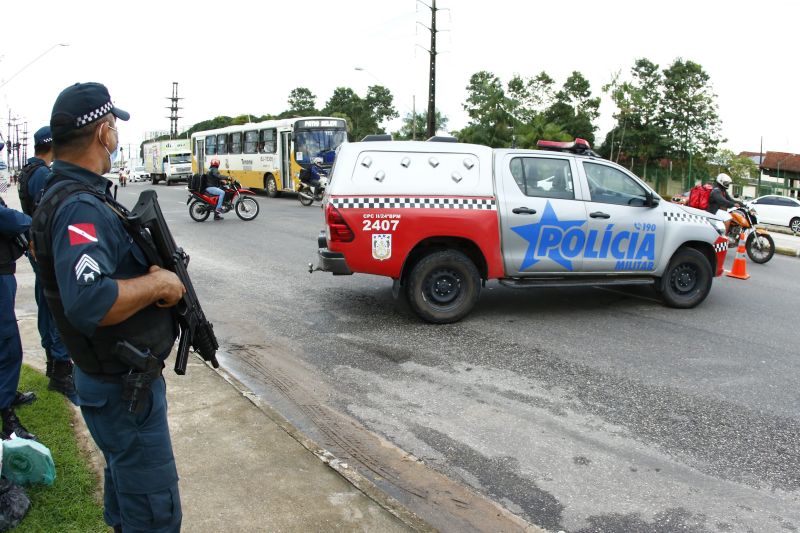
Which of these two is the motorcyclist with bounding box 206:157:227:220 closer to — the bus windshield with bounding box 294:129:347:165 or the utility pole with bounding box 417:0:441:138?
the bus windshield with bounding box 294:129:347:165

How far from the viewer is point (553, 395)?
17.4 feet

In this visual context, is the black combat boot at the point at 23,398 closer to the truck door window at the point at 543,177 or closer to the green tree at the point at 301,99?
the truck door window at the point at 543,177

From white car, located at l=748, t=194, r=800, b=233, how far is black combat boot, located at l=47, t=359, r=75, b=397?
25936 millimetres

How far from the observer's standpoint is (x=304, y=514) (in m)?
3.32

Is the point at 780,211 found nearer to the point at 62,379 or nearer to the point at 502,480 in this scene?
the point at 502,480

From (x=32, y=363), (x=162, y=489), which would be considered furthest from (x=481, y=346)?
(x=162, y=489)

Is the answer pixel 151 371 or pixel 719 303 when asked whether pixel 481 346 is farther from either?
pixel 151 371

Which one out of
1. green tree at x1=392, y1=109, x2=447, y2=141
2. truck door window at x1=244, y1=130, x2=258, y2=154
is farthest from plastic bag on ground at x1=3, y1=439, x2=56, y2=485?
green tree at x1=392, y1=109, x2=447, y2=141

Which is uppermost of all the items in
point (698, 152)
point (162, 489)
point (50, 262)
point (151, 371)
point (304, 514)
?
point (698, 152)

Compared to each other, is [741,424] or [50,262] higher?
[50,262]

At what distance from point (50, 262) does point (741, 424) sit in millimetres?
4646

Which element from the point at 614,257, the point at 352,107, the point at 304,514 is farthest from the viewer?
the point at 352,107

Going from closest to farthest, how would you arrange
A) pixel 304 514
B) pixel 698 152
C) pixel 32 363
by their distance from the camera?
pixel 304 514, pixel 32 363, pixel 698 152

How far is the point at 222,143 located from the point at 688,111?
116 ft
